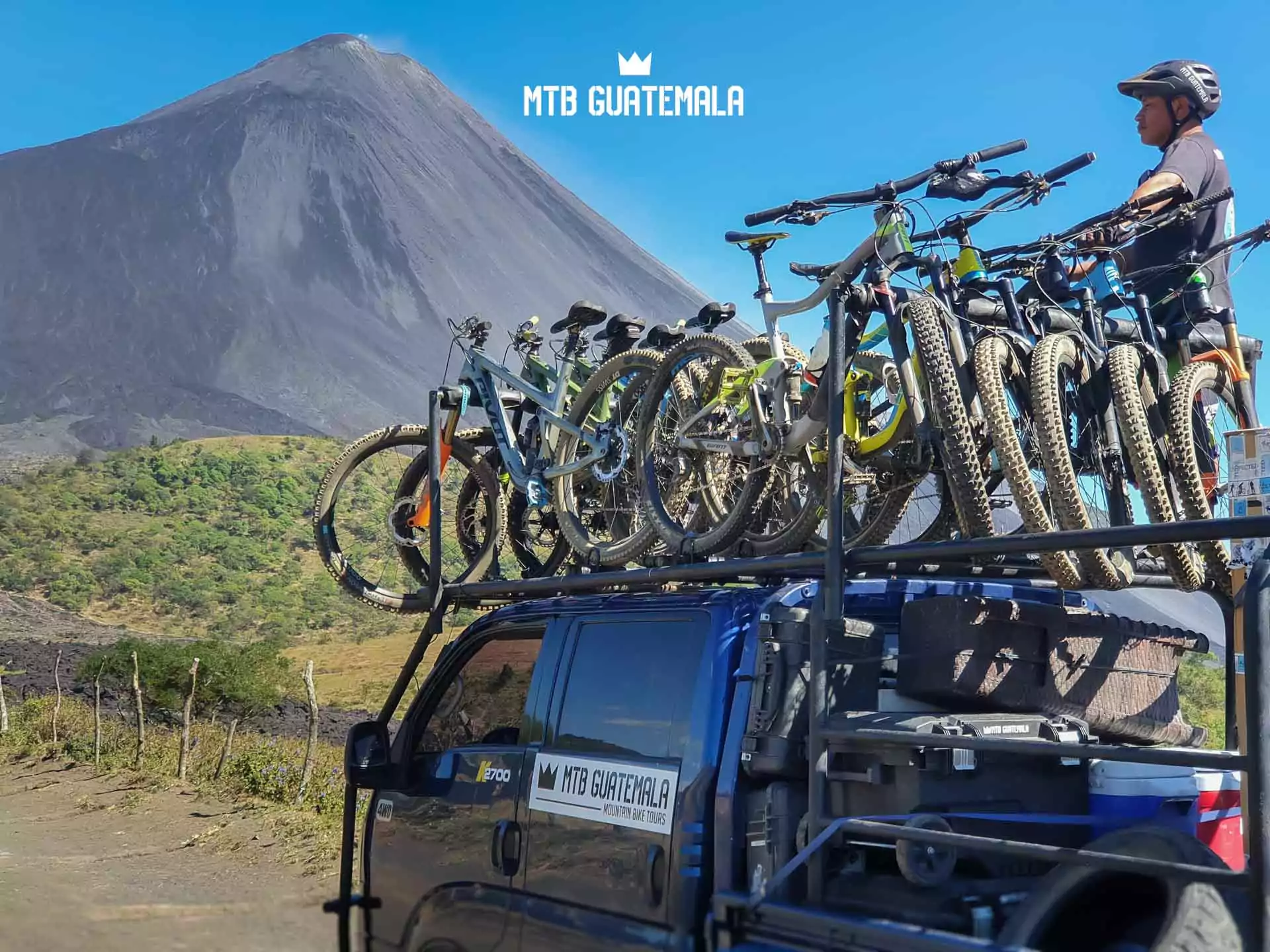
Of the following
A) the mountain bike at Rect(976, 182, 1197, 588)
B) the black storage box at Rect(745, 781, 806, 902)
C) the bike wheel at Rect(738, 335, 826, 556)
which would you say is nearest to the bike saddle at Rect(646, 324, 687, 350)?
the bike wheel at Rect(738, 335, 826, 556)

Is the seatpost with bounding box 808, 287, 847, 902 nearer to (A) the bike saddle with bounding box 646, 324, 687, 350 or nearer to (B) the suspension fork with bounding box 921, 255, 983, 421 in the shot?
(B) the suspension fork with bounding box 921, 255, 983, 421

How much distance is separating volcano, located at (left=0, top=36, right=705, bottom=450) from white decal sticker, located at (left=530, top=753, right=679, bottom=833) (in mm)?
114546

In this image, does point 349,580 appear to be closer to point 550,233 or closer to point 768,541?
point 768,541

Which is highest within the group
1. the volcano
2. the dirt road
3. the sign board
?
the volcano

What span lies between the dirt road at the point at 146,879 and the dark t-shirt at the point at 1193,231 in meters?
4.70

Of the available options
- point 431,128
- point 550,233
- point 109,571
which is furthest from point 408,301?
point 109,571

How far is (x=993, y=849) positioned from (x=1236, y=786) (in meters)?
1.25

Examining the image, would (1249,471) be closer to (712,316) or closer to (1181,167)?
(1181,167)

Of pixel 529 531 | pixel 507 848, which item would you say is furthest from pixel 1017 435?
pixel 529 531

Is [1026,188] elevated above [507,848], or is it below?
above

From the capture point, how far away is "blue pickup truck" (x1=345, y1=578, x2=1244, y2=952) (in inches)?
109

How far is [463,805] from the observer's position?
4.15 metres

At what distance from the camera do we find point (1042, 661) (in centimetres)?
343

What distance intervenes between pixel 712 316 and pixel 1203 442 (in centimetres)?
259
